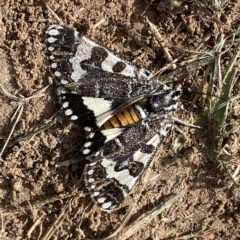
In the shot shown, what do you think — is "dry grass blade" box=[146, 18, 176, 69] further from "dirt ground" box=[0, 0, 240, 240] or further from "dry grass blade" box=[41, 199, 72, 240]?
"dry grass blade" box=[41, 199, 72, 240]

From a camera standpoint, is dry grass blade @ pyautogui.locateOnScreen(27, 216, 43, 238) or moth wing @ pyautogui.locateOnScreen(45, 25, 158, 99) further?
dry grass blade @ pyautogui.locateOnScreen(27, 216, 43, 238)

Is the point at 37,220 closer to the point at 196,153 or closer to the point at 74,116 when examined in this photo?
the point at 74,116

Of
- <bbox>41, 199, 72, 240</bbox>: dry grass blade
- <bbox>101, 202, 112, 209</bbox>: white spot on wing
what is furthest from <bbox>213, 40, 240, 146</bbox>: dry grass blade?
<bbox>41, 199, 72, 240</bbox>: dry grass blade

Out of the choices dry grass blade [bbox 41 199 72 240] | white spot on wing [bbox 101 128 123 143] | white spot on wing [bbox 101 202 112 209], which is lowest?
white spot on wing [bbox 101 202 112 209]

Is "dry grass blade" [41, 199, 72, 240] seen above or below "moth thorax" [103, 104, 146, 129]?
below

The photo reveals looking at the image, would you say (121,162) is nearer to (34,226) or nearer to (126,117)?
(126,117)

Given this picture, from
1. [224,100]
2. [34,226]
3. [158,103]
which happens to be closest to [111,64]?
[158,103]

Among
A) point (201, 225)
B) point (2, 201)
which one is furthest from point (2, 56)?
point (201, 225)
